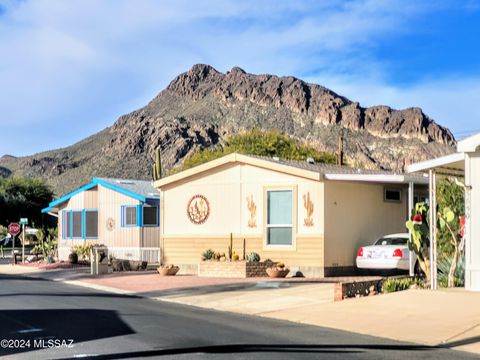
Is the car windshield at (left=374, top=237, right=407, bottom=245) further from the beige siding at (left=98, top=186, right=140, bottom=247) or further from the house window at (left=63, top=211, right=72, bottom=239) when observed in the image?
the house window at (left=63, top=211, right=72, bottom=239)

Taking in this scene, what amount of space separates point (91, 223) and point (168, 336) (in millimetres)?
22705

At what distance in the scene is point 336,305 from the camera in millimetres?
14062

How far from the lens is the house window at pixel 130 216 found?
2998cm

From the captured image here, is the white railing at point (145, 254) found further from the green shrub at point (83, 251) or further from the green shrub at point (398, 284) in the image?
the green shrub at point (398, 284)

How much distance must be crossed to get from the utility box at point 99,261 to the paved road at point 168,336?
9302mm

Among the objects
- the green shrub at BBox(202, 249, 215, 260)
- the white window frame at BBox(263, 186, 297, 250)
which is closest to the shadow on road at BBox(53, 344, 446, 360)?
the white window frame at BBox(263, 186, 297, 250)

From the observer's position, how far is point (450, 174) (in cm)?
1820

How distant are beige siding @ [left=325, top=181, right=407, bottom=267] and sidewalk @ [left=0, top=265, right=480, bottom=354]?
7.87ft

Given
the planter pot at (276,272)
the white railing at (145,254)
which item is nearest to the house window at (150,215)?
the white railing at (145,254)

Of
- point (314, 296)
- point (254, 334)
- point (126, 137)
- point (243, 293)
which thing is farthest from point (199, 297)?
point (126, 137)

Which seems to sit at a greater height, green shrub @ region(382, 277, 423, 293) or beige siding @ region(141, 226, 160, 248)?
beige siding @ region(141, 226, 160, 248)

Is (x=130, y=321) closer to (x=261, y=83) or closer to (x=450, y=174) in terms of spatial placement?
(x=450, y=174)

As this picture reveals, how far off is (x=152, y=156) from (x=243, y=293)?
83.8 m

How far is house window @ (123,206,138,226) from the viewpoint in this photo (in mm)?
29978
